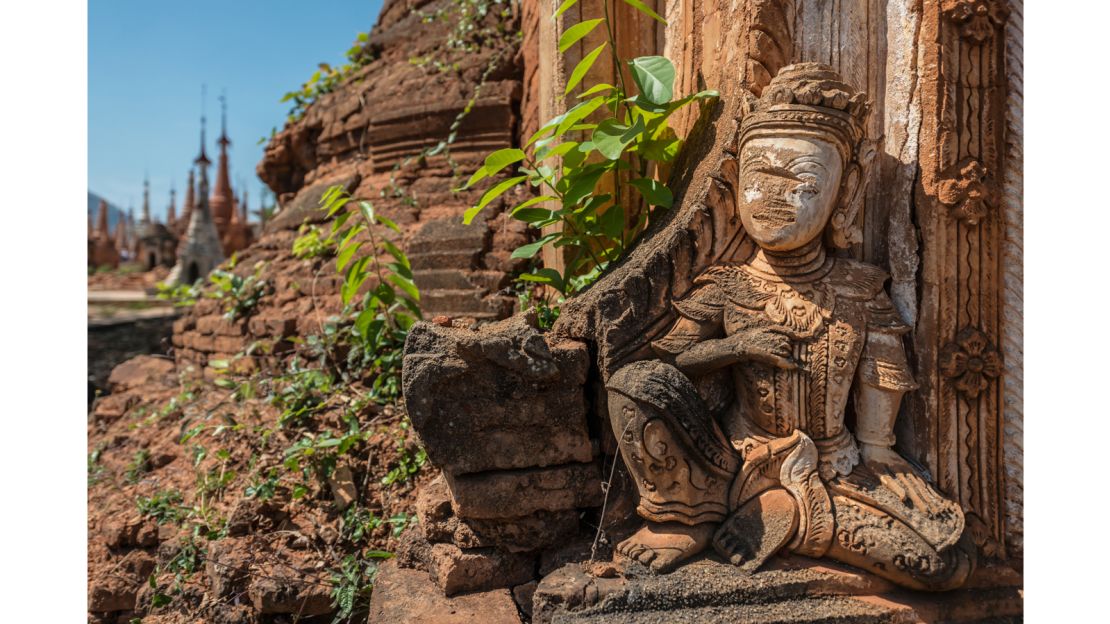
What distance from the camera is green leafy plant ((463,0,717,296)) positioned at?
269 cm

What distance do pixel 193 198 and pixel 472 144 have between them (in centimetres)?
2385

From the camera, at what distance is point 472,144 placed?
5.61 meters

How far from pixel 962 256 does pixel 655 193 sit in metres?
1.09

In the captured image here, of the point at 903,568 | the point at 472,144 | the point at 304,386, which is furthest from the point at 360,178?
the point at 903,568

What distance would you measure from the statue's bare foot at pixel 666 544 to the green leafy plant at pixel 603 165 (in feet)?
3.27

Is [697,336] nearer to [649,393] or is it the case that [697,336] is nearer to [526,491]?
[649,393]

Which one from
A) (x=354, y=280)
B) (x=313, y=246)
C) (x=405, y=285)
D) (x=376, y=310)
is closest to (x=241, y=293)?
(x=313, y=246)

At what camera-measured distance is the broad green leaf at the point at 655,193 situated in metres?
2.71

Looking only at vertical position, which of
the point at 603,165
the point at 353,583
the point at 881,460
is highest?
the point at 603,165

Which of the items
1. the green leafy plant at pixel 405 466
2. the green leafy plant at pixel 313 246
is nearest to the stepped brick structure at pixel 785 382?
the green leafy plant at pixel 405 466

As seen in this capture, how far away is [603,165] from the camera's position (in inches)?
110

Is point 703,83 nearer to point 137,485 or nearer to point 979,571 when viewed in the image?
point 979,571

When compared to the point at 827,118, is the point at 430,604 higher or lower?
lower

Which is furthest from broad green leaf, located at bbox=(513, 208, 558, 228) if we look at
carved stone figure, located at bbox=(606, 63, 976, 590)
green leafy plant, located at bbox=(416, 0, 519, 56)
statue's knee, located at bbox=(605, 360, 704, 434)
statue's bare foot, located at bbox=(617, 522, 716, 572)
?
green leafy plant, located at bbox=(416, 0, 519, 56)
